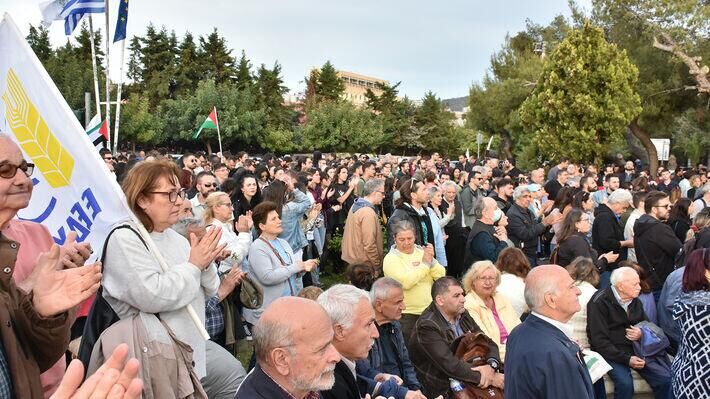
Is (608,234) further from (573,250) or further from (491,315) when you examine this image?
(491,315)

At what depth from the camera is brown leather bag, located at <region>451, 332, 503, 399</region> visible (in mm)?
4812

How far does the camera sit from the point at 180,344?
2.95 meters

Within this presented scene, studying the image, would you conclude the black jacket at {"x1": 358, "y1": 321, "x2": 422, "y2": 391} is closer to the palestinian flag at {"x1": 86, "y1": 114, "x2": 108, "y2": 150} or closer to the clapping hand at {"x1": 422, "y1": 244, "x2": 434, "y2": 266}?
the clapping hand at {"x1": 422, "y1": 244, "x2": 434, "y2": 266}

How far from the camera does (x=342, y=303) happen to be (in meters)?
3.73

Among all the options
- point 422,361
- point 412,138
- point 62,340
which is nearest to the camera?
point 62,340

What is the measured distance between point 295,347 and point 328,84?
5132cm

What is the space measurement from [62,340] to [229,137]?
38.1 m

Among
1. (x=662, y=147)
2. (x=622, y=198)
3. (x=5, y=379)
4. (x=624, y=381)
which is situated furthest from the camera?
(x=662, y=147)

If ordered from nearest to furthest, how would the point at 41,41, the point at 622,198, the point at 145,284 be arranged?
the point at 145,284 → the point at 622,198 → the point at 41,41

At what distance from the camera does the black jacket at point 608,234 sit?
847 centimetres

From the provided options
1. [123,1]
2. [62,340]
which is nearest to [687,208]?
[62,340]

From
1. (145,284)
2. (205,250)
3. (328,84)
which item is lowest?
(145,284)

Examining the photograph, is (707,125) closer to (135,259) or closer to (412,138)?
(412,138)

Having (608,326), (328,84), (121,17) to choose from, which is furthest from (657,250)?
(328,84)
